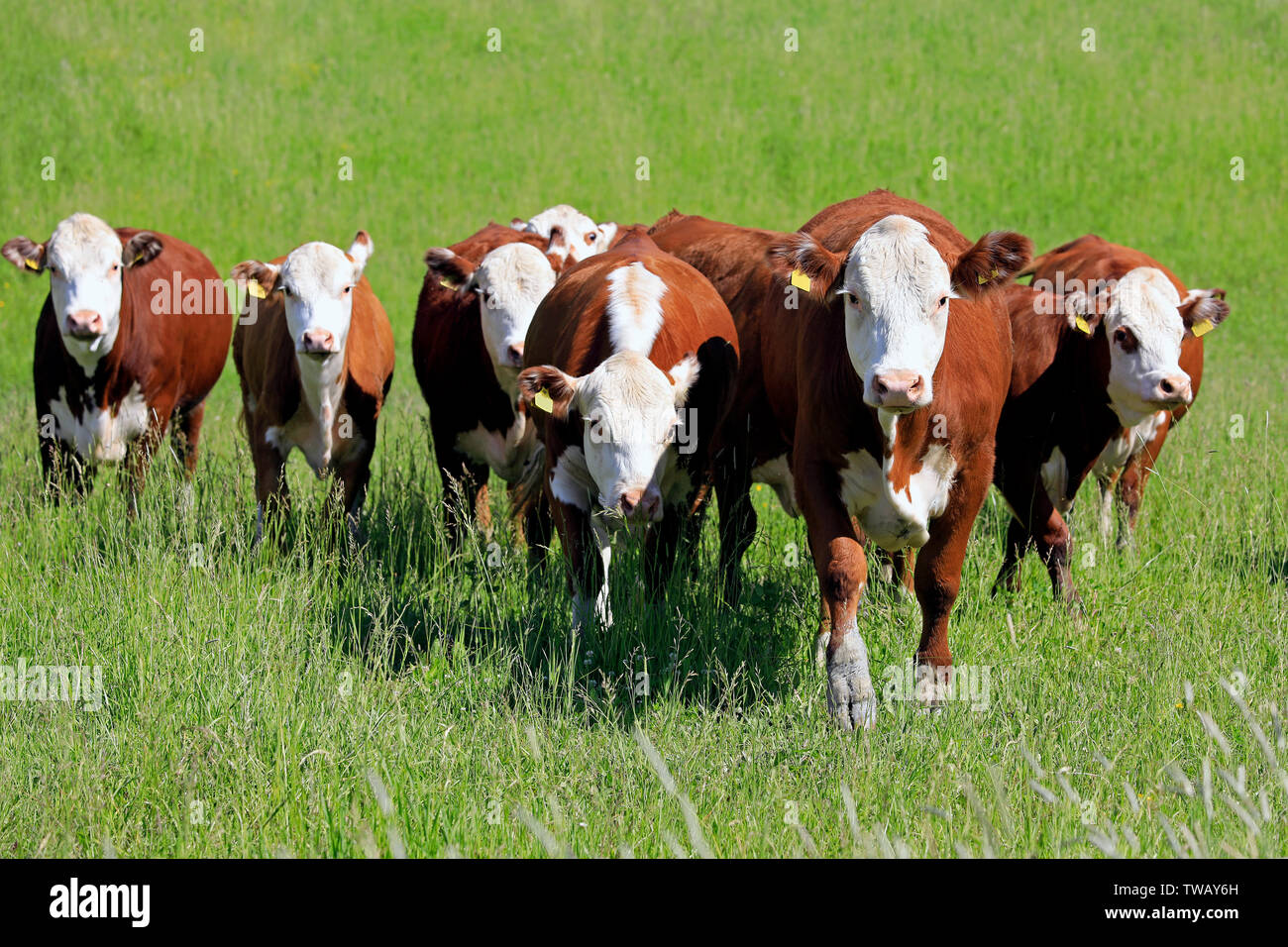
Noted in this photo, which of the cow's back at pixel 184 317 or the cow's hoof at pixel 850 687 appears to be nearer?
the cow's hoof at pixel 850 687

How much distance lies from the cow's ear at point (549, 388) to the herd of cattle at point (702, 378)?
13 mm

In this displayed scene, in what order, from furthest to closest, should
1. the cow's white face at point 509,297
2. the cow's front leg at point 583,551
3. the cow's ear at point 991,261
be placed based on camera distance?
the cow's white face at point 509,297, the cow's front leg at point 583,551, the cow's ear at point 991,261

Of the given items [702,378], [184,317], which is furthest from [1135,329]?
[184,317]

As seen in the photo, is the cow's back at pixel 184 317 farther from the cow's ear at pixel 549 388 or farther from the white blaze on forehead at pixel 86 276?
the cow's ear at pixel 549 388

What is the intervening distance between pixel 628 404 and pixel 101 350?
4102 millimetres

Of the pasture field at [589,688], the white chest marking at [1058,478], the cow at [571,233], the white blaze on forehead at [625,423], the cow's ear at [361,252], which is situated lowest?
the pasture field at [589,688]

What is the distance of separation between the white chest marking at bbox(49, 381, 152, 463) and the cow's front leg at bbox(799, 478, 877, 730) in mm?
4981

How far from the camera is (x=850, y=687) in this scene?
468cm

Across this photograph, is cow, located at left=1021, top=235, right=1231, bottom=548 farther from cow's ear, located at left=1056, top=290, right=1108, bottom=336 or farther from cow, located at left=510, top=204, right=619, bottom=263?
cow, located at left=510, top=204, right=619, bottom=263

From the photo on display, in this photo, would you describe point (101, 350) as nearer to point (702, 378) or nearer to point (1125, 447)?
point (702, 378)

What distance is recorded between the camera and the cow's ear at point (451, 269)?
7645 millimetres

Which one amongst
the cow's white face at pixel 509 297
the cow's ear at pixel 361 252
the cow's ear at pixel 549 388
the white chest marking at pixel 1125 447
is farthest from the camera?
the cow's ear at pixel 361 252

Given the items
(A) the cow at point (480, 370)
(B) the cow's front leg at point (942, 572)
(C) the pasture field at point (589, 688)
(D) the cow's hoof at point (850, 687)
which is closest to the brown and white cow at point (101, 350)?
(C) the pasture field at point (589, 688)

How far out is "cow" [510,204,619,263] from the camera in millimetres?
9133
